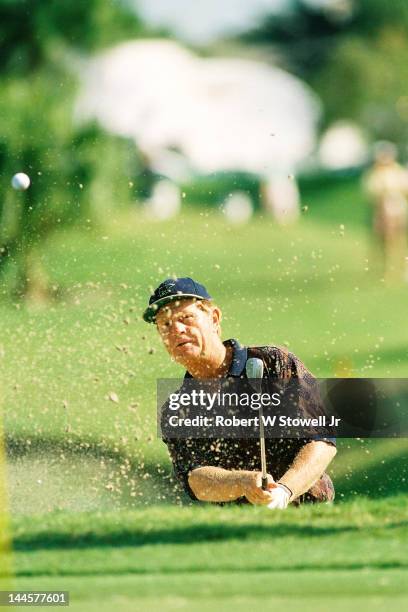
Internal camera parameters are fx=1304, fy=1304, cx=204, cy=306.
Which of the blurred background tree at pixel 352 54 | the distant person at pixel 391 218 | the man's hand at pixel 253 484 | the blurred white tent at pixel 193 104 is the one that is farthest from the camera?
the blurred background tree at pixel 352 54

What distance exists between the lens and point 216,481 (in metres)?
2.64

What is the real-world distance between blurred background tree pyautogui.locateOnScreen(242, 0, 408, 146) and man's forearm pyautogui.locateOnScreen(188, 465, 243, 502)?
28.7ft

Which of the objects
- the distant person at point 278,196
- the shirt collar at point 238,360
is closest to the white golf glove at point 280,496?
the shirt collar at point 238,360

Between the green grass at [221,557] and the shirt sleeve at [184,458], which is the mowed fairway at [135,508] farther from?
the shirt sleeve at [184,458]

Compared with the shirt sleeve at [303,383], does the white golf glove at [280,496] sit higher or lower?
lower

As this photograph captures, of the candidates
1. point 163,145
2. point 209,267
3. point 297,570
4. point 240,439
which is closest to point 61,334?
point 240,439

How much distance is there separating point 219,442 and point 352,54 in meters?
10.0

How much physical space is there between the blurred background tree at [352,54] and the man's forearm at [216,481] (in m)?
8.74

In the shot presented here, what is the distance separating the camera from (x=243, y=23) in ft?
39.5

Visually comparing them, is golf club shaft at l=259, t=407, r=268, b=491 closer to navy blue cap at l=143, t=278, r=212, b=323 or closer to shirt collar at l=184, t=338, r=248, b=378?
shirt collar at l=184, t=338, r=248, b=378

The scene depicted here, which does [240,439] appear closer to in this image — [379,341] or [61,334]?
[61,334]

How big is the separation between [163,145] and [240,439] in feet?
19.1

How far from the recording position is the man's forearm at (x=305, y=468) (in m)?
2.64

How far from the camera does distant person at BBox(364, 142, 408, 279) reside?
7.91 metres
